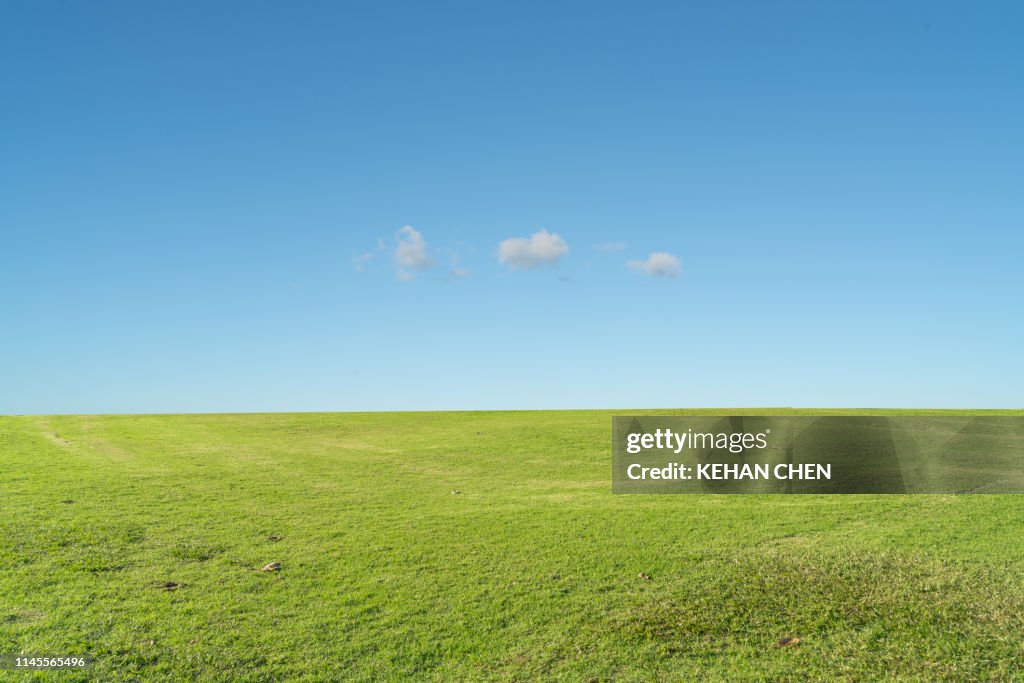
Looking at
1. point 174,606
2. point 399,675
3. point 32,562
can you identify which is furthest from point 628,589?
point 32,562

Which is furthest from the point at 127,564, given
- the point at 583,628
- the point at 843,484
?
the point at 843,484

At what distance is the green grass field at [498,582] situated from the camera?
226 inches

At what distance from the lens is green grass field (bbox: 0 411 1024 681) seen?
18.8 ft

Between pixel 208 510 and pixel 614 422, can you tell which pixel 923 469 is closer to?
pixel 614 422

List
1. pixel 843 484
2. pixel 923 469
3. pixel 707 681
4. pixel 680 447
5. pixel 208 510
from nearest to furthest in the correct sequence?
1. pixel 707 681
2. pixel 208 510
3. pixel 843 484
4. pixel 923 469
5. pixel 680 447

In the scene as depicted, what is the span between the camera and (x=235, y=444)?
2181 centimetres

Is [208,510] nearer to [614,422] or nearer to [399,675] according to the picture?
[399,675]

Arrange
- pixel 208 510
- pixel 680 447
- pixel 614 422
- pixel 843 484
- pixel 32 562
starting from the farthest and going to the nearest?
pixel 614 422, pixel 680 447, pixel 843 484, pixel 208 510, pixel 32 562

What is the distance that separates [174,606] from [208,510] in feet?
16.3

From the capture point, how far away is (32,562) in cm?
838

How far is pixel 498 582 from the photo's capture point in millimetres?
7609

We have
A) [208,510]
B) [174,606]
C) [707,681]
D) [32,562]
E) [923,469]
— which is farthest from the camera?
[923,469]

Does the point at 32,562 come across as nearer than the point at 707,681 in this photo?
No

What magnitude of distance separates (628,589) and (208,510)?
25.7ft
